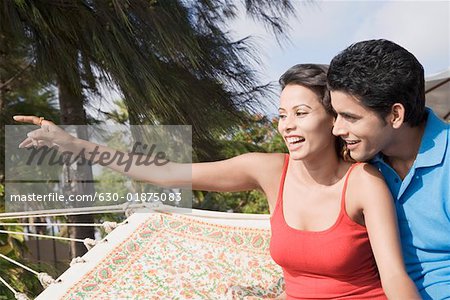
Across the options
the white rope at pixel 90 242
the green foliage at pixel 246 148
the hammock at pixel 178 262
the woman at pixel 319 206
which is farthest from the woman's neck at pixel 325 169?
the green foliage at pixel 246 148

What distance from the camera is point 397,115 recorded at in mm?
920

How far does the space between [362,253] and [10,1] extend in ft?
6.51

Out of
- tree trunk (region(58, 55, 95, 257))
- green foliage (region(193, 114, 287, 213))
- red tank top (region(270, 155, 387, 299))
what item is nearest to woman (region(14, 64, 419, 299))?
red tank top (region(270, 155, 387, 299))

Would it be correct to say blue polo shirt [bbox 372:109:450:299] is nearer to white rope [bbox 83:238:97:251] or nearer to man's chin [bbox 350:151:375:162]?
man's chin [bbox 350:151:375:162]

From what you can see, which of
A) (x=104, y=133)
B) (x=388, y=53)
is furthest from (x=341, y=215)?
(x=104, y=133)

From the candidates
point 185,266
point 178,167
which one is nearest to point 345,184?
point 178,167

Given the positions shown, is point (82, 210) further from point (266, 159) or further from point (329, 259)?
point (329, 259)

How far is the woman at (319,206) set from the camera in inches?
38.8

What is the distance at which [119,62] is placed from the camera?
94.2 inches

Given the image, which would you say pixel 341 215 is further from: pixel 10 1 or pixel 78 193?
pixel 78 193

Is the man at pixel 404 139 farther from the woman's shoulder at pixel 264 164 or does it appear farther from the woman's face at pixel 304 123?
the woman's shoulder at pixel 264 164

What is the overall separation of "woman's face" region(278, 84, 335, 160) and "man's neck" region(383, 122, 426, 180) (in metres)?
0.10

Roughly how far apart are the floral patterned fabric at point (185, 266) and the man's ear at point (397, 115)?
59cm

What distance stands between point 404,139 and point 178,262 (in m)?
0.77
